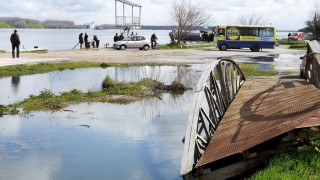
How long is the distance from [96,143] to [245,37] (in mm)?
37196

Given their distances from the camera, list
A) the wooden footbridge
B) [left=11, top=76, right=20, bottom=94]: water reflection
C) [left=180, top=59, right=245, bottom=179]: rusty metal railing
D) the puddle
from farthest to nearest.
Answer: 1. [left=11, top=76, right=20, bottom=94]: water reflection
2. the puddle
3. [left=180, top=59, right=245, bottom=179]: rusty metal railing
4. the wooden footbridge

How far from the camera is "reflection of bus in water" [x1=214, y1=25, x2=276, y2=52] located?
156ft

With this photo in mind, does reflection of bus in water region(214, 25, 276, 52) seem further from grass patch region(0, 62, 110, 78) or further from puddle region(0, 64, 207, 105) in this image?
grass patch region(0, 62, 110, 78)

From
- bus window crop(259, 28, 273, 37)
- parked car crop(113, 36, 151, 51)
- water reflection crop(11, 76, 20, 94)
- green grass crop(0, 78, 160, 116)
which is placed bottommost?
green grass crop(0, 78, 160, 116)

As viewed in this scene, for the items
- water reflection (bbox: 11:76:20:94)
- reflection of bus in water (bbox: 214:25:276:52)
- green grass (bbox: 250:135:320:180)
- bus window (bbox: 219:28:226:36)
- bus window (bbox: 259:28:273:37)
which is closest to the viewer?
green grass (bbox: 250:135:320:180)

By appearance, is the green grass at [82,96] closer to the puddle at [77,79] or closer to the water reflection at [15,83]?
the puddle at [77,79]

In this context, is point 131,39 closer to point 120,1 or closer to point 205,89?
point 120,1

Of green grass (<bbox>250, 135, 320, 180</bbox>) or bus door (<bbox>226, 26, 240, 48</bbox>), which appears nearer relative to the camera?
green grass (<bbox>250, 135, 320, 180</bbox>)

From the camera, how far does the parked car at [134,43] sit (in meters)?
45.3

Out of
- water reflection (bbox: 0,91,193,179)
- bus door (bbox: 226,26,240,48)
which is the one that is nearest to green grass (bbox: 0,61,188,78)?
water reflection (bbox: 0,91,193,179)

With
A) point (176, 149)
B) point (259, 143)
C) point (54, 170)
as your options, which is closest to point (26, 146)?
point (54, 170)

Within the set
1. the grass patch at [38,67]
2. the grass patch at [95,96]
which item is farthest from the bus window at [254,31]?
the grass patch at [95,96]

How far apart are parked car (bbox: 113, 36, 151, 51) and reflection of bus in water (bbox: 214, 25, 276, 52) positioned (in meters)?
7.17

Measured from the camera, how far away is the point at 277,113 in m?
8.84
